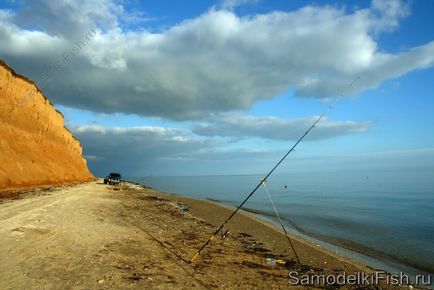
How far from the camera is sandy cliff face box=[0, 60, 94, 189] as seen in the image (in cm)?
3709

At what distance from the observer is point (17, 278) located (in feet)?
24.5

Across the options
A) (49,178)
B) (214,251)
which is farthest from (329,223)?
(49,178)

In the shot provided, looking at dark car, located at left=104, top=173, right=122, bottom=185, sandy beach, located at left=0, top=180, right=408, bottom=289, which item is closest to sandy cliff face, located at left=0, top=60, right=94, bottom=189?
dark car, located at left=104, top=173, right=122, bottom=185

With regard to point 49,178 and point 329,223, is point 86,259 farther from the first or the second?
point 49,178

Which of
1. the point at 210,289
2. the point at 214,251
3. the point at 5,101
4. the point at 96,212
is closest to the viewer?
the point at 210,289

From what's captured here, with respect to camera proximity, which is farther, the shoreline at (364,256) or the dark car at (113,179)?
the dark car at (113,179)

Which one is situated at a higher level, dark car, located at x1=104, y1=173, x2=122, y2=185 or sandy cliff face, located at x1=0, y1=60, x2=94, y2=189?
sandy cliff face, located at x1=0, y1=60, x2=94, y2=189

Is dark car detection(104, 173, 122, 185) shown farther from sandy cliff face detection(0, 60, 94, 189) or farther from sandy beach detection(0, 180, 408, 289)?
sandy beach detection(0, 180, 408, 289)

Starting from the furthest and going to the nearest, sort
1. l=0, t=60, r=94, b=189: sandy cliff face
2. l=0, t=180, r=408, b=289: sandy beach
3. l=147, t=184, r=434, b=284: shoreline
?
1. l=0, t=60, r=94, b=189: sandy cliff face
2. l=147, t=184, r=434, b=284: shoreline
3. l=0, t=180, r=408, b=289: sandy beach

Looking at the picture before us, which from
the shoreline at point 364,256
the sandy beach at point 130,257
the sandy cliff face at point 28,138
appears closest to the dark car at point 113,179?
the sandy cliff face at point 28,138

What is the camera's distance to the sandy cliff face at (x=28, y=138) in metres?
37.1

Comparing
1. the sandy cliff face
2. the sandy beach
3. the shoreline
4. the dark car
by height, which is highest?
the sandy cliff face

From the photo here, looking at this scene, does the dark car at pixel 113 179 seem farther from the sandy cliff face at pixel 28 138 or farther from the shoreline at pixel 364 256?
the shoreline at pixel 364 256

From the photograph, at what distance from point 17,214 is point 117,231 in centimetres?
529
